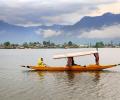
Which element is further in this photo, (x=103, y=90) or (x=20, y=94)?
(x=103, y=90)

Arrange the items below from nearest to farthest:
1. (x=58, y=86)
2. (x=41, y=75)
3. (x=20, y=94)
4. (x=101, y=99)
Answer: (x=101, y=99)
(x=20, y=94)
(x=58, y=86)
(x=41, y=75)

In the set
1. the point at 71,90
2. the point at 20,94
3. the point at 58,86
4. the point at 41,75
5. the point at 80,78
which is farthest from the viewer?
the point at 41,75

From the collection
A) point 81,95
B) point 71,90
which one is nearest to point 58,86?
point 71,90

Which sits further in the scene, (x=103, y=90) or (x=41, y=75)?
(x=41, y=75)

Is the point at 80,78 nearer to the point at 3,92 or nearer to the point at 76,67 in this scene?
the point at 76,67

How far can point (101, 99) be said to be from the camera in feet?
99.1

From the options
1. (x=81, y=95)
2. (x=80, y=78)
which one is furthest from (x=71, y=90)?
(x=80, y=78)

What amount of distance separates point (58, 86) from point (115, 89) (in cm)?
635

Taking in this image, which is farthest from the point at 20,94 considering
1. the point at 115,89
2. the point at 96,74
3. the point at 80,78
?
the point at 96,74

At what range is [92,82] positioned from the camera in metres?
40.8

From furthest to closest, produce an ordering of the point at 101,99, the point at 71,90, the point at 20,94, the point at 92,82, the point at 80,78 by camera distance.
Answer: the point at 80,78 < the point at 92,82 < the point at 71,90 < the point at 20,94 < the point at 101,99

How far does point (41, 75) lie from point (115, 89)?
15.7 meters

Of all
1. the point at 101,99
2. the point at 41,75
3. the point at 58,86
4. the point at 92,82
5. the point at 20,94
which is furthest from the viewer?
the point at 41,75

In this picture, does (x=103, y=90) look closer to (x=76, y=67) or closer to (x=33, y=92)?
(x=33, y=92)
